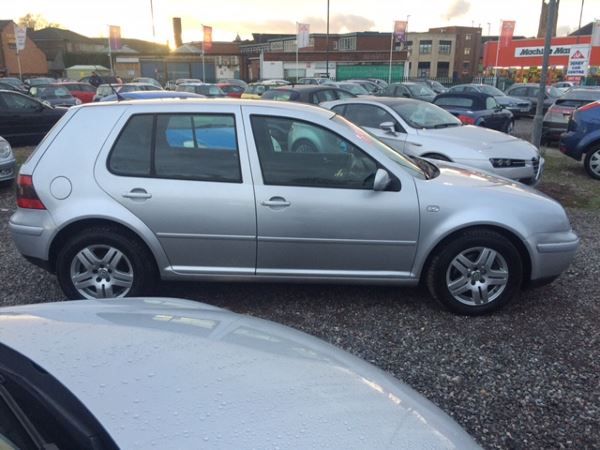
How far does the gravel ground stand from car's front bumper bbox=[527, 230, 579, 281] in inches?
15.0

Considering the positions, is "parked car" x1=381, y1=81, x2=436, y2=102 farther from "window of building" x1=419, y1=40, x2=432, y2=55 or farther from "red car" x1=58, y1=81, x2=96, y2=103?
"window of building" x1=419, y1=40, x2=432, y2=55

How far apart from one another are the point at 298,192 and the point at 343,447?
→ 2.53 m

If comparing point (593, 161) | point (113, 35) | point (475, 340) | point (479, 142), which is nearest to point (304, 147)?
point (475, 340)

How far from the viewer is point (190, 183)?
3.84m

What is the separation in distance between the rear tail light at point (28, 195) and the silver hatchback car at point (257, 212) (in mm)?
12

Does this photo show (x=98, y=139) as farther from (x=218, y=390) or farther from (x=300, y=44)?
(x=300, y=44)

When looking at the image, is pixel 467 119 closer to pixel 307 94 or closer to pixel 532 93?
pixel 307 94

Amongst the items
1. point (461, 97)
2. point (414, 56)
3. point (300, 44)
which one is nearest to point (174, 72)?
point (300, 44)

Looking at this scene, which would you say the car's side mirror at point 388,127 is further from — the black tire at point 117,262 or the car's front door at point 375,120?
the black tire at point 117,262

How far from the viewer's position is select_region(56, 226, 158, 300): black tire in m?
3.91

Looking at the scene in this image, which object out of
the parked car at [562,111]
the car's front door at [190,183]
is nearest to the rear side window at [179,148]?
the car's front door at [190,183]

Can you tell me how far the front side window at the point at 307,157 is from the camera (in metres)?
3.84

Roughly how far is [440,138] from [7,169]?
672 cm

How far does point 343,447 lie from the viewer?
142 centimetres
